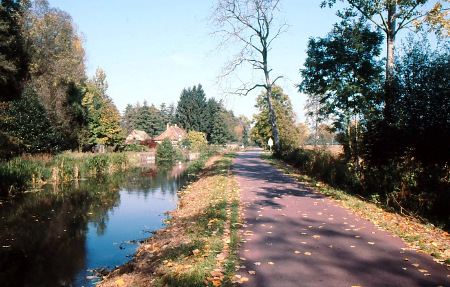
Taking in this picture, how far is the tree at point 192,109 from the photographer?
253 feet

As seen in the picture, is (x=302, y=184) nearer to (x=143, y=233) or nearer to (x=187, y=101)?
(x=143, y=233)

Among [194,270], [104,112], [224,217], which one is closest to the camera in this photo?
[194,270]

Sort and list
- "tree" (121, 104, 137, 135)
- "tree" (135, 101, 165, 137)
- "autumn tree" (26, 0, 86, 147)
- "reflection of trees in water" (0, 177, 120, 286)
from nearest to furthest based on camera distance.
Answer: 1. "reflection of trees in water" (0, 177, 120, 286)
2. "autumn tree" (26, 0, 86, 147)
3. "tree" (135, 101, 165, 137)
4. "tree" (121, 104, 137, 135)

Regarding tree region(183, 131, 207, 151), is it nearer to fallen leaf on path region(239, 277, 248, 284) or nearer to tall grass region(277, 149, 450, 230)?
tall grass region(277, 149, 450, 230)

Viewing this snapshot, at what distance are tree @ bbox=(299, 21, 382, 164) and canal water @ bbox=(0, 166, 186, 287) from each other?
8223 millimetres

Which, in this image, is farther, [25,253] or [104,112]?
[104,112]

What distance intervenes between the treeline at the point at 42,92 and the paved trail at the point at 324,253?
16091 mm

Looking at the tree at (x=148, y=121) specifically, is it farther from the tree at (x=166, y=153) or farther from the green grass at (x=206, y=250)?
the green grass at (x=206, y=250)

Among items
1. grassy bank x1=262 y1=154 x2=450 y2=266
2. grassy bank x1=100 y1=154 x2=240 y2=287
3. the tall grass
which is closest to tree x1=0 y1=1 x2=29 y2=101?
grassy bank x1=100 y1=154 x2=240 y2=287

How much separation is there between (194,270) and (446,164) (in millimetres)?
7269

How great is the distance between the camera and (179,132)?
251 ft

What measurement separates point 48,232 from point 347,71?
12.9 m

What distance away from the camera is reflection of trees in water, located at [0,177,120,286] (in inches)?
276

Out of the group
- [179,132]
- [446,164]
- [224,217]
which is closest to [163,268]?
[224,217]
